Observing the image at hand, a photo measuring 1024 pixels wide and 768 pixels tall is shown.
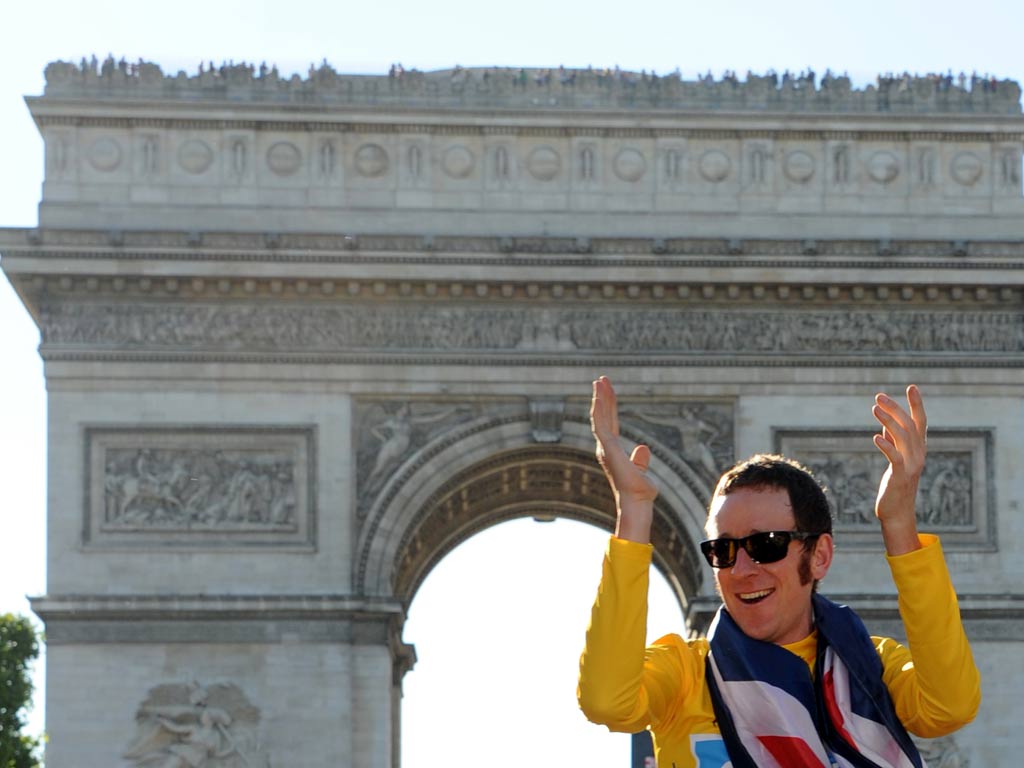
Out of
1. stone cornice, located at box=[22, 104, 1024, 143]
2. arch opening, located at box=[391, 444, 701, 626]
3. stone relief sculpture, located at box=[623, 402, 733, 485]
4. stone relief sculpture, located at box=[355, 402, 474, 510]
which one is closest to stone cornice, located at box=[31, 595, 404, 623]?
arch opening, located at box=[391, 444, 701, 626]

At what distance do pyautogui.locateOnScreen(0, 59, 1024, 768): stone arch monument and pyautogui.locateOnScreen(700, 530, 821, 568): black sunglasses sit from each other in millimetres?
25272

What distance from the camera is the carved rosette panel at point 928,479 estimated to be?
30.8 meters

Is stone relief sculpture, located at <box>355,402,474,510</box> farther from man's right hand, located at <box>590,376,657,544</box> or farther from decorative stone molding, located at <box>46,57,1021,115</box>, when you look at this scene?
man's right hand, located at <box>590,376,657,544</box>

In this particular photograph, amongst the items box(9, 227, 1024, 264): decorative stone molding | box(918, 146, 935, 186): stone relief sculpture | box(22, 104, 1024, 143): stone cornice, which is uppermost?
box(22, 104, 1024, 143): stone cornice

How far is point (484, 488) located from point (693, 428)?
3.37m

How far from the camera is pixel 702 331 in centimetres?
3119

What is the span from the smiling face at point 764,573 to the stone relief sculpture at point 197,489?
25691 millimetres

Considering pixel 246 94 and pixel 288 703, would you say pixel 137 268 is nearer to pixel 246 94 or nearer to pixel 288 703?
pixel 246 94

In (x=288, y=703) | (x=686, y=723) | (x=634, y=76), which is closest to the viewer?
(x=686, y=723)

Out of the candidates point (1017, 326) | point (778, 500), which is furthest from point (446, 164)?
point (778, 500)

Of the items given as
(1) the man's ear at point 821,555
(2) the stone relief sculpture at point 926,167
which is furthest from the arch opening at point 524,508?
(1) the man's ear at point 821,555

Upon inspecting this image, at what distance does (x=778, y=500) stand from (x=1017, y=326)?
2725 cm

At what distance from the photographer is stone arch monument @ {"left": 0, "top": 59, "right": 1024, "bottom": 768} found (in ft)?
98.7

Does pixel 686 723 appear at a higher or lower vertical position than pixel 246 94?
lower
